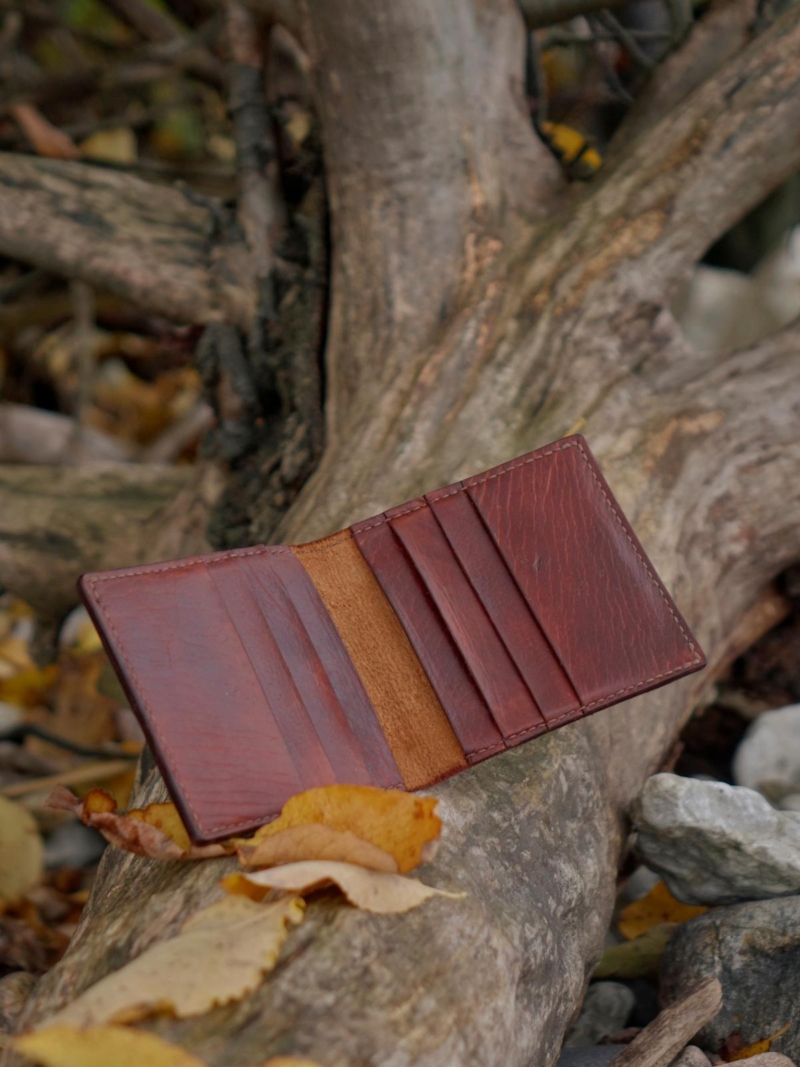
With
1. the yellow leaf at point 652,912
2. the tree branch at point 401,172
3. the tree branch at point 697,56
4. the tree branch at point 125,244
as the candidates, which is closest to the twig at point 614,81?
the tree branch at point 697,56

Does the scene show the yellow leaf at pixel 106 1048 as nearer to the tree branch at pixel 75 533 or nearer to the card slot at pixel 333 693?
the card slot at pixel 333 693

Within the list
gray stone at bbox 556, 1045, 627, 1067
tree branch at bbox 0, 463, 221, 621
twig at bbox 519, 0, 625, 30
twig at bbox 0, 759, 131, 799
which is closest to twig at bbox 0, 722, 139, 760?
twig at bbox 0, 759, 131, 799

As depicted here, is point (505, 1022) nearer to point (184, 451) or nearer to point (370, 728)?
point (370, 728)

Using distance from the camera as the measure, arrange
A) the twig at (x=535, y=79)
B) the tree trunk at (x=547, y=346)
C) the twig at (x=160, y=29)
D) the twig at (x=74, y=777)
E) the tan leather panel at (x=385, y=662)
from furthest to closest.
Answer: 1. the twig at (x=160, y=29)
2. the twig at (x=535, y=79)
3. the twig at (x=74, y=777)
4. the tree trunk at (x=547, y=346)
5. the tan leather panel at (x=385, y=662)

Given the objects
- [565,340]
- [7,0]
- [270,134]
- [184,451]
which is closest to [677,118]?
[565,340]

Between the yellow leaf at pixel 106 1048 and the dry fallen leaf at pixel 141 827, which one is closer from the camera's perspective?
the yellow leaf at pixel 106 1048

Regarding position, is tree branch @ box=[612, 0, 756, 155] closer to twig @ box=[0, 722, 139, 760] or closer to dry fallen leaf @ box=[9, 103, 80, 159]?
dry fallen leaf @ box=[9, 103, 80, 159]
